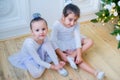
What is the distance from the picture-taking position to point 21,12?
6.95 feet

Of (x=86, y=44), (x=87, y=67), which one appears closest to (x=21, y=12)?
(x=86, y=44)

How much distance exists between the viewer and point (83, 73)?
180 cm

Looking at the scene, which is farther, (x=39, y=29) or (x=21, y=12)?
(x=21, y=12)

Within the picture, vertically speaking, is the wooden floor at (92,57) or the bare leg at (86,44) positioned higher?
the bare leg at (86,44)

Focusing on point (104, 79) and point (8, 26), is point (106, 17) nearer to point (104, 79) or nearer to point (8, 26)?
point (104, 79)

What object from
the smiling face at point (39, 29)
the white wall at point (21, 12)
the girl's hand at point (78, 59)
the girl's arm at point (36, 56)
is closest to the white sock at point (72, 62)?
the girl's hand at point (78, 59)

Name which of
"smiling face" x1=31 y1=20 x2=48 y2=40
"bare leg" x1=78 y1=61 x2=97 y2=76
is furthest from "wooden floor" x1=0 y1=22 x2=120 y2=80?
"smiling face" x1=31 y1=20 x2=48 y2=40

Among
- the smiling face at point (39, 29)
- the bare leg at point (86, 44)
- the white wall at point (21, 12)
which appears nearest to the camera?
the smiling face at point (39, 29)

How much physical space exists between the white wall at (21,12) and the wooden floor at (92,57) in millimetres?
95

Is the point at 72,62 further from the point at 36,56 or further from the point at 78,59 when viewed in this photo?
the point at 36,56

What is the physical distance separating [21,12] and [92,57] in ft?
2.52

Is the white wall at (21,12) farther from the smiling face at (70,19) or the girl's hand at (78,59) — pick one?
the girl's hand at (78,59)

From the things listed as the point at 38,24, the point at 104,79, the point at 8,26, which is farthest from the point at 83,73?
the point at 8,26

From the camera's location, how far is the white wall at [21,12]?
6.76 ft
